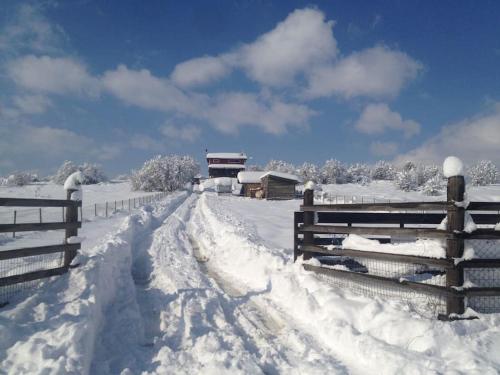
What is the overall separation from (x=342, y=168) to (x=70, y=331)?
397 ft

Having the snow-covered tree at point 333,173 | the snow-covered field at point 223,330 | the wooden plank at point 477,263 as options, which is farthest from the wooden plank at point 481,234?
the snow-covered tree at point 333,173

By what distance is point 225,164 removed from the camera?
113625mm

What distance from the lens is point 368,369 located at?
14.0 ft

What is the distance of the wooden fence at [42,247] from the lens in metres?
5.51

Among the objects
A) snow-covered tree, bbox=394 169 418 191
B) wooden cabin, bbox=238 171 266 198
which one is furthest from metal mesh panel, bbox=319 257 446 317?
snow-covered tree, bbox=394 169 418 191

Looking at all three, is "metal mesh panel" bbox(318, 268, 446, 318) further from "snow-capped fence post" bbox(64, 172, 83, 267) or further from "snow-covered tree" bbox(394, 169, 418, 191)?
"snow-covered tree" bbox(394, 169, 418, 191)

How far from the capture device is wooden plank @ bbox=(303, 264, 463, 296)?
5.18 meters

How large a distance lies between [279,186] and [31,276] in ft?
171

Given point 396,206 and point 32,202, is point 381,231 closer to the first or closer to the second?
point 396,206

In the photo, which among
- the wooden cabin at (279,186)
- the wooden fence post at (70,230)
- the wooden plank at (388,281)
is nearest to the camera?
the wooden plank at (388,281)

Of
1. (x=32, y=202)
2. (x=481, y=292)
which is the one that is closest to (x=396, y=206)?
(x=481, y=292)

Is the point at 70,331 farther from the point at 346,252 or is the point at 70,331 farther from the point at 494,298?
the point at 494,298

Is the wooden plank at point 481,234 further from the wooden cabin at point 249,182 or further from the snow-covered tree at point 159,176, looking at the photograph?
the snow-covered tree at point 159,176

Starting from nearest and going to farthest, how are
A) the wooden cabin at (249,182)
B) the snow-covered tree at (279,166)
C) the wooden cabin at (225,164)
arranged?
the wooden cabin at (249,182) < the wooden cabin at (225,164) < the snow-covered tree at (279,166)
